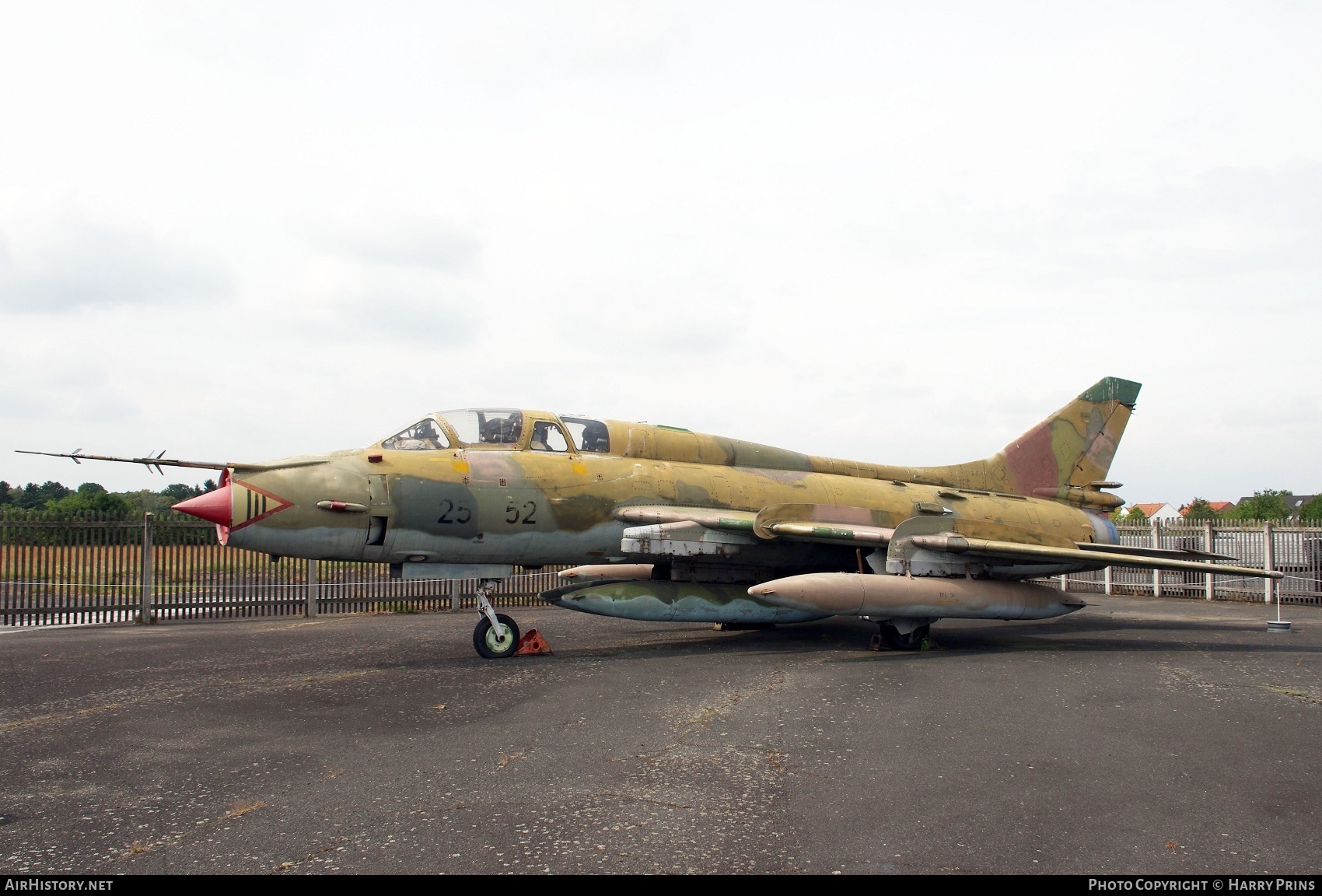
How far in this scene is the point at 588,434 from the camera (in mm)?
12984

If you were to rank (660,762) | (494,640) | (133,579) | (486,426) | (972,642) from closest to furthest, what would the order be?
(660,762)
(494,640)
(486,426)
(972,642)
(133,579)

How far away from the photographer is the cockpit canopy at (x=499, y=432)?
38.5ft

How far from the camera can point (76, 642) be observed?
1295 cm

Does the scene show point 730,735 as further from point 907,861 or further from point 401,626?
point 401,626

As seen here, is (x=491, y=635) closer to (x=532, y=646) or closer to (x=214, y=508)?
(x=532, y=646)

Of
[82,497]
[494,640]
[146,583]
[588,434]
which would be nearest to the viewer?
[494,640]

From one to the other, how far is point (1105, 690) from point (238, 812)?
8.01 meters

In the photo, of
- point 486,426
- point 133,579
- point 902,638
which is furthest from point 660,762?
point 133,579

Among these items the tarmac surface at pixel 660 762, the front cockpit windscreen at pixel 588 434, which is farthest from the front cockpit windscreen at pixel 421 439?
the tarmac surface at pixel 660 762

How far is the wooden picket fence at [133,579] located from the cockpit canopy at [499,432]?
4.27 m

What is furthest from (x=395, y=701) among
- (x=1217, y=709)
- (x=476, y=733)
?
(x=1217, y=709)

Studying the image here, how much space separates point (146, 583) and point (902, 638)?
45.3ft

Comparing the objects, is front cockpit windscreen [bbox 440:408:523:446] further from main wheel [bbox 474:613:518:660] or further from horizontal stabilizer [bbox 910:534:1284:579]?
horizontal stabilizer [bbox 910:534:1284:579]

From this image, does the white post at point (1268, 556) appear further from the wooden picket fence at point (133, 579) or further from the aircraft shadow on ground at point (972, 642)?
the wooden picket fence at point (133, 579)
